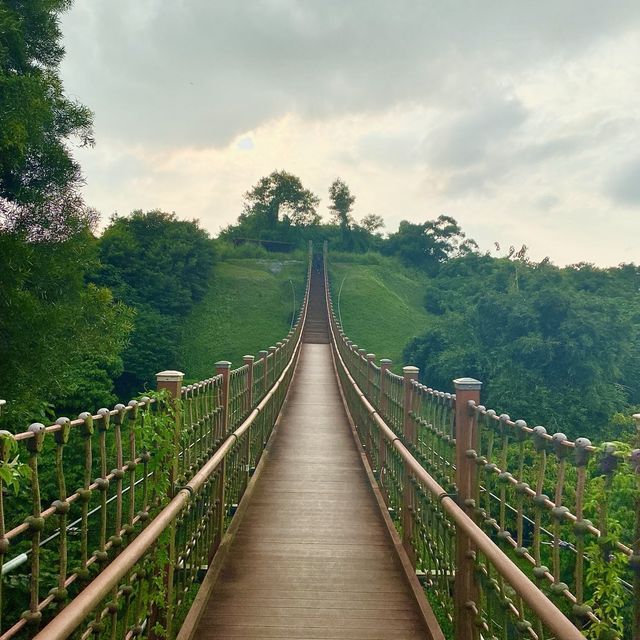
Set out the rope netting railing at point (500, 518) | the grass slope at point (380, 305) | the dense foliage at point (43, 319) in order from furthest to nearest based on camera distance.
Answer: the grass slope at point (380, 305) → the dense foliage at point (43, 319) → the rope netting railing at point (500, 518)

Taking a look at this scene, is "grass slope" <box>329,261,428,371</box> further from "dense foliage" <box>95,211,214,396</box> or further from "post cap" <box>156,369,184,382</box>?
"post cap" <box>156,369,184,382</box>

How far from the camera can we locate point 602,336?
65.7ft

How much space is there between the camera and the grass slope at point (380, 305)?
33844mm

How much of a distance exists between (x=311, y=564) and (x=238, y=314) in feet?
105

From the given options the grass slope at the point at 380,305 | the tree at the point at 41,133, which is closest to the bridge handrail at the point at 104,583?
the tree at the point at 41,133

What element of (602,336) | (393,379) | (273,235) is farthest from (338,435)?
(273,235)

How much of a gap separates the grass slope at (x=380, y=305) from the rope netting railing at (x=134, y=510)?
25.4 metres

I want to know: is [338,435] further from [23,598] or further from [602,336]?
[602,336]

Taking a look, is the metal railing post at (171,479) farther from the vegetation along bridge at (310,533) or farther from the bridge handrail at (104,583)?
the bridge handrail at (104,583)

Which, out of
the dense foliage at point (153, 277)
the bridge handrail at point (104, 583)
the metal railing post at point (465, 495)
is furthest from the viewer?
the dense foliage at point (153, 277)

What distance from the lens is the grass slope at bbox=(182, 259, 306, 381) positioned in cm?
3112

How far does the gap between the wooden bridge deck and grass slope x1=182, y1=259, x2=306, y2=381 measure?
71.8 ft

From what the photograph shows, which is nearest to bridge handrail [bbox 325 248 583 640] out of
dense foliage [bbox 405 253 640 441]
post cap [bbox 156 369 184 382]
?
post cap [bbox 156 369 184 382]

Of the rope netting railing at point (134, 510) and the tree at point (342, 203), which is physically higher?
the tree at point (342, 203)
